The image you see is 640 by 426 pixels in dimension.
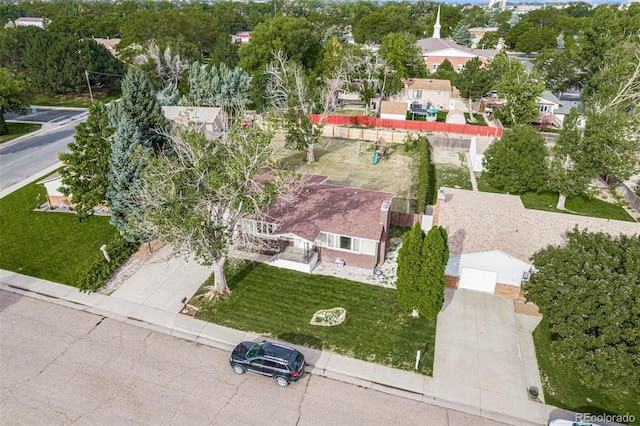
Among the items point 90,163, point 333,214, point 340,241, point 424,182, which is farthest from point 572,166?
point 90,163

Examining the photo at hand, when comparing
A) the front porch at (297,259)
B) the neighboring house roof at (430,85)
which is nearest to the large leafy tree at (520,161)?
the front porch at (297,259)

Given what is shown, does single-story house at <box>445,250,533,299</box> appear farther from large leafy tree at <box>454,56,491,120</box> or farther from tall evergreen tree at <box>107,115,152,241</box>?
large leafy tree at <box>454,56,491,120</box>

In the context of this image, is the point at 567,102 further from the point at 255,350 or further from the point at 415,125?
the point at 255,350

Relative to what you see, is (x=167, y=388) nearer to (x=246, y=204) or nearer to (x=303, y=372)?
(x=303, y=372)

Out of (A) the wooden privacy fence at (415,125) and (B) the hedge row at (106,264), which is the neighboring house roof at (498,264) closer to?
(B) the hedge row at (106,264)

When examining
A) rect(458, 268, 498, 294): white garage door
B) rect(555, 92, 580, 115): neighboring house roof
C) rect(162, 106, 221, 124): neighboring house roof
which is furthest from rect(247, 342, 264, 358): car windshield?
rect(555, 92, 580, 115): neighboring house roof

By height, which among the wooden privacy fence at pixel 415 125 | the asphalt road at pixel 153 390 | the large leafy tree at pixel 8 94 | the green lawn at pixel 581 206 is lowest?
the asphalt road at pixel 153 390
